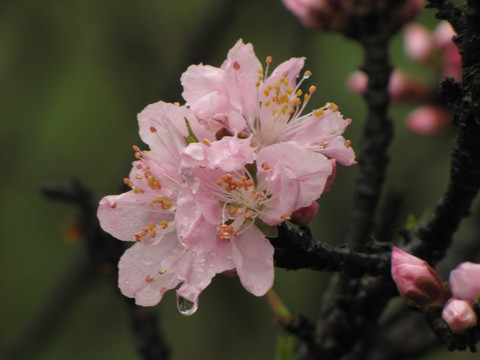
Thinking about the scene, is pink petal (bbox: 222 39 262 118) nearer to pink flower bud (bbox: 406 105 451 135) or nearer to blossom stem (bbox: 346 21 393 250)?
blossom stem (bbox: 346 21 393 250)

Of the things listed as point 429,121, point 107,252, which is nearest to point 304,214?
point 107,252

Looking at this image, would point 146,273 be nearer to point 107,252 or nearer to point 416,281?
point 416,281

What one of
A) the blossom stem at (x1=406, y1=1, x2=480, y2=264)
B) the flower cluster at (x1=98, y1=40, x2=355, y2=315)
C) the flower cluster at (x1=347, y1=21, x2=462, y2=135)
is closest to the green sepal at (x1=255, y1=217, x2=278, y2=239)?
the flower cluster at (x1=98, y1=40, x2=355, y2=315)

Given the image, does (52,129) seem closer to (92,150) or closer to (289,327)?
(92,150)

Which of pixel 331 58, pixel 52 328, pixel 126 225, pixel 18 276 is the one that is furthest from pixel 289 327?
pixel 18 276

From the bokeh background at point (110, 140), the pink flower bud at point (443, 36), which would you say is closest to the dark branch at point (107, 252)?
the bokeh background at point (110, 140)

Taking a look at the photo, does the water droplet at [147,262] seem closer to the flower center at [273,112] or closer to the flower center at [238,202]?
the flower center at [238,202]
